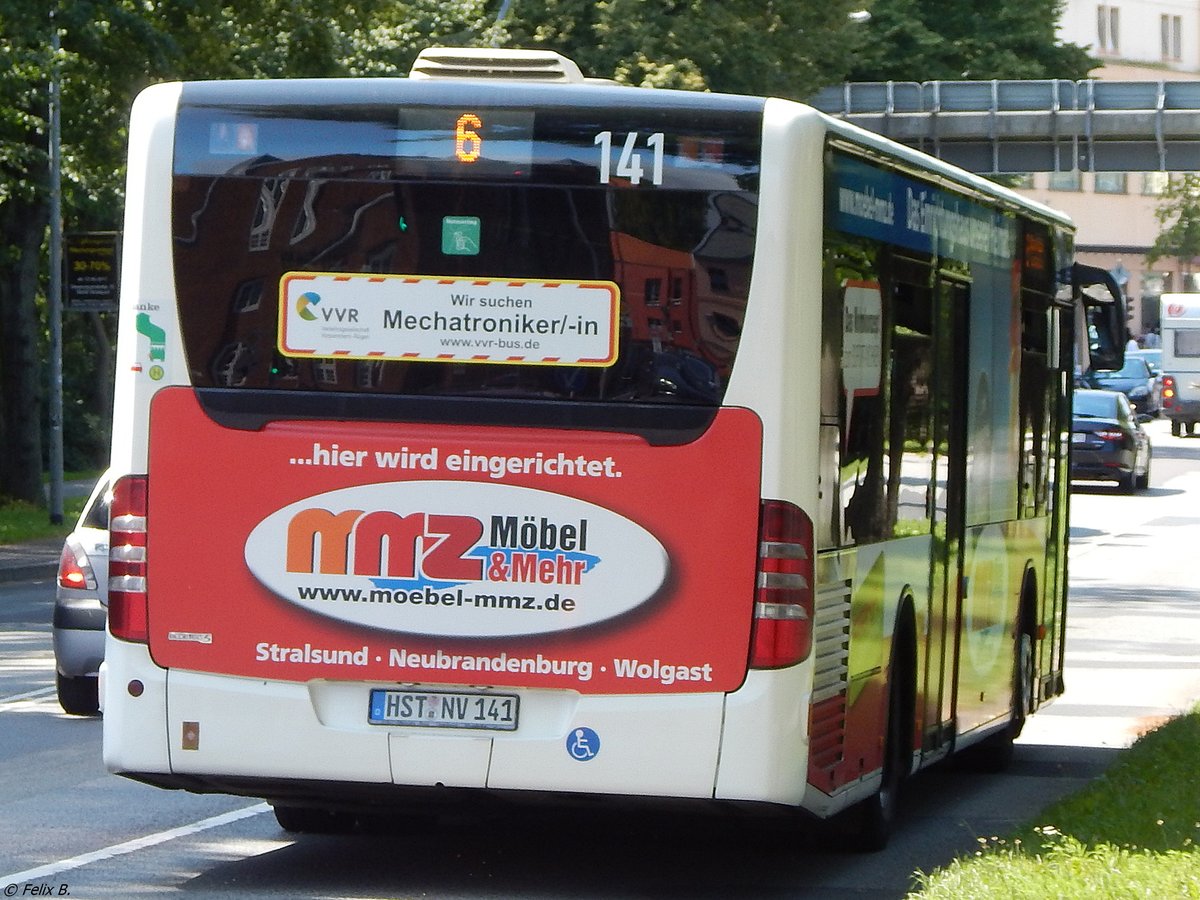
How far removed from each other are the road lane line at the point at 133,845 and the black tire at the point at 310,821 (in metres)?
0.33

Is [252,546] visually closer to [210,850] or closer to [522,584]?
[522,584]

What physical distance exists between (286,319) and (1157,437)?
58.6m

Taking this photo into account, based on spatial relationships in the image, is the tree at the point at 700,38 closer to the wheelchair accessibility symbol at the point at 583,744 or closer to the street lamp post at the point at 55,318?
the street lamp post at the point at 55,318

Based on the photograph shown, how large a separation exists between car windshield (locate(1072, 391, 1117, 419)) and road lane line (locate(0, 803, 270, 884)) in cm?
3305

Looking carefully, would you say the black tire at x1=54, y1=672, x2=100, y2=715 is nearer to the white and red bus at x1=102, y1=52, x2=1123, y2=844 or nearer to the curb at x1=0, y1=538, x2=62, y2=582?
the white and red bus at x1=102, y1=52, x2=1123, y2=844

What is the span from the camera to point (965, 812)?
37.1 ft

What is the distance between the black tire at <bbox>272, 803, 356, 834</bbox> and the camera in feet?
33.0

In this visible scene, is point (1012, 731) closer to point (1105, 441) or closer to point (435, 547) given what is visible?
point (435, 547)

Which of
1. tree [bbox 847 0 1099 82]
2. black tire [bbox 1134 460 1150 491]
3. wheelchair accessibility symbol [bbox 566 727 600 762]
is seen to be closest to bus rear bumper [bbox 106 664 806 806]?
wheelchair accessibility symbol [bbox 566 727 600 762]

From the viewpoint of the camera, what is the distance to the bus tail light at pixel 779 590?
802 cm

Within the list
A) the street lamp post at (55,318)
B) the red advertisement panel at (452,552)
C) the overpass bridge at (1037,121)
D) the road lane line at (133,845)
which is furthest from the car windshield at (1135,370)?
the red advertisement panel at (452,552)

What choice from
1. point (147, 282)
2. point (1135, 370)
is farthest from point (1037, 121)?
point (147, 282)

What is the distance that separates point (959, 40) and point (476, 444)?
5284 cm

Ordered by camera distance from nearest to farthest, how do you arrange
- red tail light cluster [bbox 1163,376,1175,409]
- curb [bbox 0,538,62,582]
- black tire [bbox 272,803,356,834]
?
black tire [bbox 272,803,356,834]
curb [bbox 0,538,62,582]
red tail light cluster [bbox 1163,376,1175,409]
